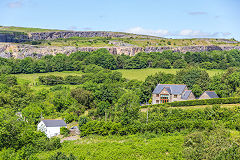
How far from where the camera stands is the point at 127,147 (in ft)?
119

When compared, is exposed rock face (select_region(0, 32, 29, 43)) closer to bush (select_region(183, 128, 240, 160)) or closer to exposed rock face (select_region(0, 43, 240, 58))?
exposed rock face (select_region(0, 43, 240, 58))

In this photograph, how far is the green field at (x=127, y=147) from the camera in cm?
3419

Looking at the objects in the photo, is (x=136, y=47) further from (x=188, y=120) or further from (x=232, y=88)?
(x=188, y=120)

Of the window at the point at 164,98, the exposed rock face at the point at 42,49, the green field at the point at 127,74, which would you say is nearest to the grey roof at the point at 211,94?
the window at the point at 164,98

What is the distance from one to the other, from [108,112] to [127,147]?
59.6 ft

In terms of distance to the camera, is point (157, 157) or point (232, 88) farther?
point (232, 88)

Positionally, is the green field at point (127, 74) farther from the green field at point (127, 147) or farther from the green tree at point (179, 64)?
the green field at point (127, 147)

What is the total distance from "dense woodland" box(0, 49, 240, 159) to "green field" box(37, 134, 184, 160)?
1396 mm

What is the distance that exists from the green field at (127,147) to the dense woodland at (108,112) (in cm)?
140

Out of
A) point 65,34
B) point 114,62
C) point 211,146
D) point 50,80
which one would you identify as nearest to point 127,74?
point 114,62

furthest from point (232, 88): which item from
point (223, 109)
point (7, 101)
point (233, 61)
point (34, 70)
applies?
point (34, 70)

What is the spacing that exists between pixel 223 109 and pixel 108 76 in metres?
38.2

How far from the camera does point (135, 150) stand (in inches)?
1395

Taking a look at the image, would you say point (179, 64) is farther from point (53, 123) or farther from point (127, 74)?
point (53, 123)
